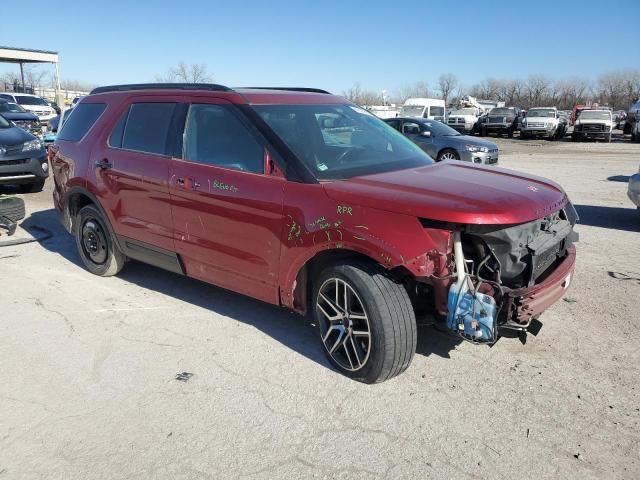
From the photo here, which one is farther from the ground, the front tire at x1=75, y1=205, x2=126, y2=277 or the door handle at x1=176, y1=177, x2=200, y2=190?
the door handle at x1=176, y1=177, x2=200, y2=190

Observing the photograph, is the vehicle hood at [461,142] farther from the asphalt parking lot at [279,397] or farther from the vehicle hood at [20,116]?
the vehicle hood at [20,116]

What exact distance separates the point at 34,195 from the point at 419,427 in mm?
9284

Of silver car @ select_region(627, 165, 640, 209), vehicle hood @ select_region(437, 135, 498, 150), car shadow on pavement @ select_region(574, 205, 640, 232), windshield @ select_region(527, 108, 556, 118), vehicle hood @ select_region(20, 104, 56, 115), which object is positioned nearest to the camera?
silver car @ select_region(627, 165, 640, 209)

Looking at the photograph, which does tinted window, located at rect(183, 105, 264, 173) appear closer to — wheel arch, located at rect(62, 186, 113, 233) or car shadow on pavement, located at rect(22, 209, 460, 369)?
car shadow on pavement, located at rect(22, 209, 460, 369)

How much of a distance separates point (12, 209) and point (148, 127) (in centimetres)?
367

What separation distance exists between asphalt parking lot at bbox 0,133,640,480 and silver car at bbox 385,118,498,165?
988 centimetres

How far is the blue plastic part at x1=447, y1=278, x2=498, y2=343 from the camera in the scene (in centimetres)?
301

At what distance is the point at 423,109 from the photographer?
3000cm

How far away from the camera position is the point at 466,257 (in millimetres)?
3287

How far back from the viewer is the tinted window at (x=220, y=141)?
3840 millimetres

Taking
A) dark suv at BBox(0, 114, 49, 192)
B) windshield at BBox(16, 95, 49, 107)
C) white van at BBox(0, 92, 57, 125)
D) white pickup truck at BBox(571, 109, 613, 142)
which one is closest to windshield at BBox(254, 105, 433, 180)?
dark suv at BBox(0, 114, 49, 192)

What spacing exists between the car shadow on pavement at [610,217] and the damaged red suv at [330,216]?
4.36 meters

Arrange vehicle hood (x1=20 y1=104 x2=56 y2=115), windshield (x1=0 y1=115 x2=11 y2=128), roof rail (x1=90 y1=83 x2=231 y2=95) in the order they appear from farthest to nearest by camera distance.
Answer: vehicle hood (x1=20 y1=104 x2=56 y2=115) < windshield (x1=0 y1=115 x2=11 y2=128) < roof rail (x1=90 y1=83 x2=231 y2=95)

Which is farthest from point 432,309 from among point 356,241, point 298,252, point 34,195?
point 34,195
